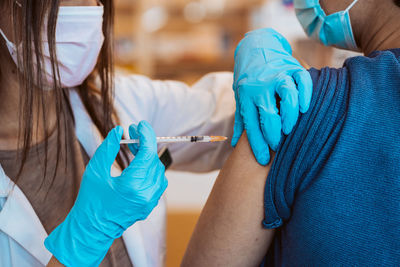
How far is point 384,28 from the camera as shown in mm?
885

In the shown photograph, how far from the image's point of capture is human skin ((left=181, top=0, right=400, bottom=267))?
840 millimetres

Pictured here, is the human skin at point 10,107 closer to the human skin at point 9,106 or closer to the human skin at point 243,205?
the human skin at point 9,106

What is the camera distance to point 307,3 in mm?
978

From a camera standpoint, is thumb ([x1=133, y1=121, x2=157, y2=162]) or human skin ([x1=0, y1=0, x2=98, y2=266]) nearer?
thumb ([x1=133, y1=121, x2=157, y2=162])

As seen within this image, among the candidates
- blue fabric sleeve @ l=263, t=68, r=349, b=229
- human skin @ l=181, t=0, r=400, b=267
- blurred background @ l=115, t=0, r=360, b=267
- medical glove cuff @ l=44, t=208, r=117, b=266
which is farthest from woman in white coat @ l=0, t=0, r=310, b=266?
blurred background @ l=115, t=0, r=360, b=267

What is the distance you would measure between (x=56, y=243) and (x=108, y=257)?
280 millimetres

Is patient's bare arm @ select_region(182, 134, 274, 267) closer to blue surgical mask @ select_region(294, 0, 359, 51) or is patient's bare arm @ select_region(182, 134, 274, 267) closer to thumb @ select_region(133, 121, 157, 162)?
thumb @ select_region(133, 121, 157, 162)

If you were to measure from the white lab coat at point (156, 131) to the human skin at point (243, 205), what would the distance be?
276 millimetres

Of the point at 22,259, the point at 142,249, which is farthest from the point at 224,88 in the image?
the point at 22,259

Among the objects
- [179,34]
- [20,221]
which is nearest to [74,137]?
[20,221]

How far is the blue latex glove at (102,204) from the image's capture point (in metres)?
0.81

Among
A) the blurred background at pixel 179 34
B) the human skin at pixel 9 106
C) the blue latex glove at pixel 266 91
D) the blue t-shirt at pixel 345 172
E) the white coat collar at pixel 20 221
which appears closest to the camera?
the blue t-shirt at pixel 345 172

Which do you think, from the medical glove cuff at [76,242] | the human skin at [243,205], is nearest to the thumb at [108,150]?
the medical glove cuff at [76,242]

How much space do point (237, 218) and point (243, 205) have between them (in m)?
0.04
